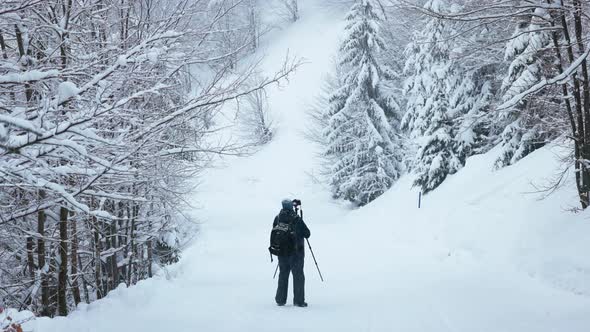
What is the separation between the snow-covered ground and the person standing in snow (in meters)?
0.24

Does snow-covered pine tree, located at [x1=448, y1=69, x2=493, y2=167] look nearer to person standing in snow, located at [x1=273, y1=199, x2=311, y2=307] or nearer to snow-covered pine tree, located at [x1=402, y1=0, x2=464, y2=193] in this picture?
snow-covered pine tree, located at [x1=402, y1=0, x2=464, y2=193]

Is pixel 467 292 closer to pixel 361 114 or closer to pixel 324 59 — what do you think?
pixel 361 114

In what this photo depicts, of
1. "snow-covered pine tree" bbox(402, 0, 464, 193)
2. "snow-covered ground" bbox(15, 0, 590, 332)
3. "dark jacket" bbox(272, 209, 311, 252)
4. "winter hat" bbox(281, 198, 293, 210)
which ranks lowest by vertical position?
"snow-covered ground" bbox(15, 0, 590, 332)

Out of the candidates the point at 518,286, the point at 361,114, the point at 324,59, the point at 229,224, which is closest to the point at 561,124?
the point at 518,286

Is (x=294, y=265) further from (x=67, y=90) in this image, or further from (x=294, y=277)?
(x=67, y=90)

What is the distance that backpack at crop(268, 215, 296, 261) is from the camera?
29.3 ft

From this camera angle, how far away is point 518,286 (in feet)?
31.2

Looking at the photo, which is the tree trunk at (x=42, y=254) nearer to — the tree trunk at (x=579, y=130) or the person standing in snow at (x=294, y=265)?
the person standing in snow at (x=294, y=265)

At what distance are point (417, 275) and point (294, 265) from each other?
3757 mm

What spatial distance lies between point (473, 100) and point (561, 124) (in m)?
10.7

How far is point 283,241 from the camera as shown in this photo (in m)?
8.94

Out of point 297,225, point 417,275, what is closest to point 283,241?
point 297,225

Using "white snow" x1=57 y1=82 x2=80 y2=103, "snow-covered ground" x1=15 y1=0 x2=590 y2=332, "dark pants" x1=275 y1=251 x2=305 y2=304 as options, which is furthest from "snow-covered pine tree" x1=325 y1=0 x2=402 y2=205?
"white snow" x1=57 y1=82 x2=80 y2=103

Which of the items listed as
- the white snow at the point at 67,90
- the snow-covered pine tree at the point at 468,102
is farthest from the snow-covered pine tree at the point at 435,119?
the white snow at the point at 67,90
